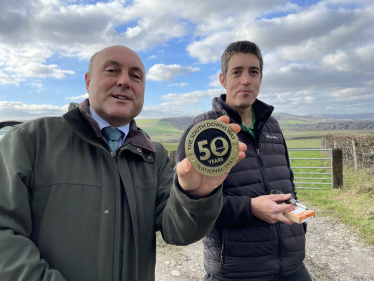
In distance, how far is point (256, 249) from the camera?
1.95 metres

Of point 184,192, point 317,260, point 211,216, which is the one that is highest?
point 184,192

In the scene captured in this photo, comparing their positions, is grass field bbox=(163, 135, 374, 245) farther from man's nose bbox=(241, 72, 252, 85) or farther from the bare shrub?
man's nose bbox=(241, 72, 252, 85)

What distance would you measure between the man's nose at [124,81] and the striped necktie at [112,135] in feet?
1.18

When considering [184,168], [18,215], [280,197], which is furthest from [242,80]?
[18,215]

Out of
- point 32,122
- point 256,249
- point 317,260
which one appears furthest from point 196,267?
point 32,122

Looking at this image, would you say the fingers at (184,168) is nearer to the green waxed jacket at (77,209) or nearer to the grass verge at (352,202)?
the green waxed jacket at (77,209)

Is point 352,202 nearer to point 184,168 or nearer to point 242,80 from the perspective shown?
point 242,80

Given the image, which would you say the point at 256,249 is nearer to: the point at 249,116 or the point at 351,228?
the point at 249,116

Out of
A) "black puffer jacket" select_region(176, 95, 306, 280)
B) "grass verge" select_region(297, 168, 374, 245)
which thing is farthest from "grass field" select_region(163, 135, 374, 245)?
"black puffer jacket" select_region(176, 95, 306, 280)

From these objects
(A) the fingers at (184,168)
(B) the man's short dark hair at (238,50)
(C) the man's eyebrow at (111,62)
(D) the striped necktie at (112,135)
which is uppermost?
(B) the man's short dark hair at (238,50)

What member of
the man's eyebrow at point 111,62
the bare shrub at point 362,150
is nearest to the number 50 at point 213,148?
the man's eyebrow at point 111,62

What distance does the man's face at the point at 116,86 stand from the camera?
1930 millimetres

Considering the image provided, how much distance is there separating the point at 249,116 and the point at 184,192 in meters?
1.26

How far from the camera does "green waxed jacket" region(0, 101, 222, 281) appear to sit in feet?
4.66
